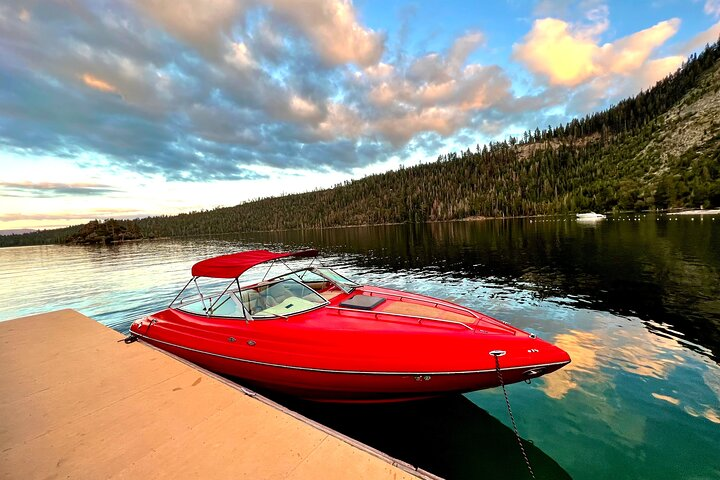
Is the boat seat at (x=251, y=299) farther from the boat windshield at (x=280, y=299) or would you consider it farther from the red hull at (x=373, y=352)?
the red hull at (x=373, y=352)

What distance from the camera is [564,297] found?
14.9 m

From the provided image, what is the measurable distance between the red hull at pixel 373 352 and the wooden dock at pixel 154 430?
1.10 meters

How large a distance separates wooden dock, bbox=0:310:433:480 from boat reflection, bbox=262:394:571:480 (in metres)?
2.28

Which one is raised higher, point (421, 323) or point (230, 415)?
point (421, 323)

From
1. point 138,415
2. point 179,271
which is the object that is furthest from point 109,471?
point 179,271

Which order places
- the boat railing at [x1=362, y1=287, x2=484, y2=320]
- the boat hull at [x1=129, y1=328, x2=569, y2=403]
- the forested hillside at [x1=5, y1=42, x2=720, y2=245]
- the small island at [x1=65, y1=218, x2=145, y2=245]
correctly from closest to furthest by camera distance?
1. the boat hull at [x1=129, y1=328, x2=569, y2=403]
2. the boat railing at [x1=362, y1=287, x2=484, y2=320]
3. the forested hillside at [x1=5, y1=42, x2=720, y2=245]
4. the small island at [x1=65, y1=218, x2=145, y2=245]

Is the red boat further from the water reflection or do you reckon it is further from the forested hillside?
the forested hillside

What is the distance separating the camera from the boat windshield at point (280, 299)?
7.54 metres

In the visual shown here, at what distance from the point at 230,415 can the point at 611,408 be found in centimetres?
734

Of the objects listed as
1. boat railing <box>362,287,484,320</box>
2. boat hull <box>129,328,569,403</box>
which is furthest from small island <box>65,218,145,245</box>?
boat railing <box>362,287,484,320</box>

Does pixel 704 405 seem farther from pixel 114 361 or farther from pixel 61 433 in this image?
pixel 114 361

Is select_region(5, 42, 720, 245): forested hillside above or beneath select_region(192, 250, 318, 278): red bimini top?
above

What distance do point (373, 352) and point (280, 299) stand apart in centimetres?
314

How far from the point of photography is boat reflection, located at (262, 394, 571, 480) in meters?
5.26
